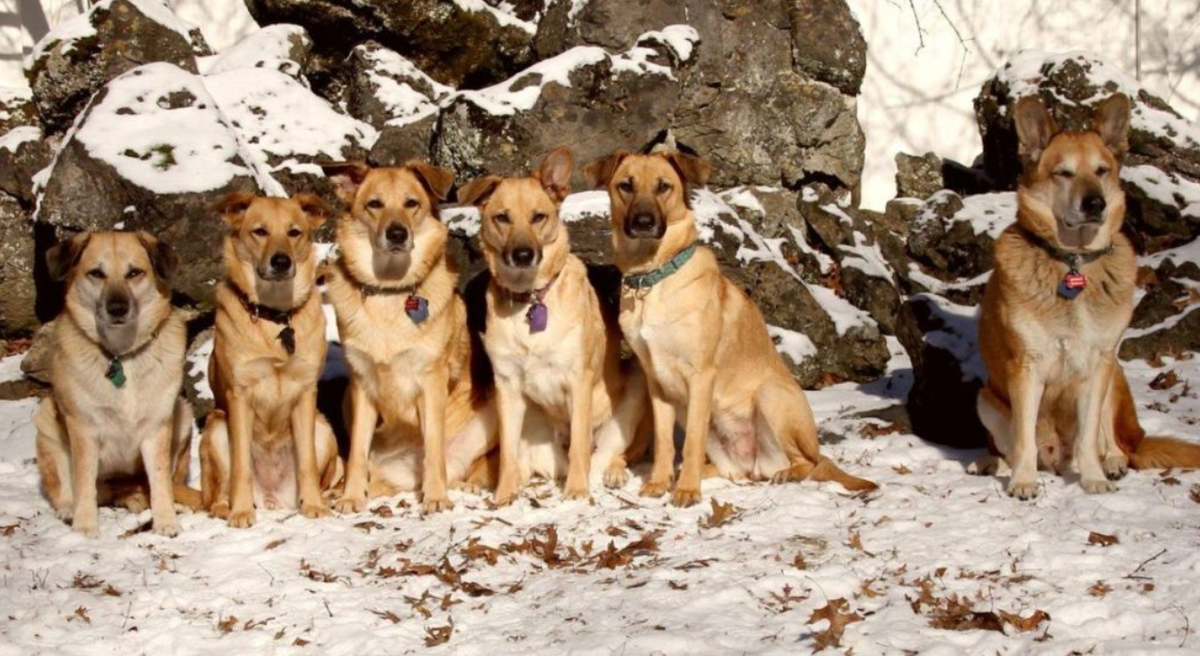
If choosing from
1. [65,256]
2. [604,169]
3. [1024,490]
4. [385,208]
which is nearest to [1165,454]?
[1024,490]

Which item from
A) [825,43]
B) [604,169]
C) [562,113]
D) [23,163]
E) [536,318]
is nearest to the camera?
[536,318]

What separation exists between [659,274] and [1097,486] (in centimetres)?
265

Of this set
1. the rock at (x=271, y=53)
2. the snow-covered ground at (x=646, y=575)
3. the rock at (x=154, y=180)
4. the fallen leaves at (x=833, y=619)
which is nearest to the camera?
the fallen leaves at (x=833, y=619)

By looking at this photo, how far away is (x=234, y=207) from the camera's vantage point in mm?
5613

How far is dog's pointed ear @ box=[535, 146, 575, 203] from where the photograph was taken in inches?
232

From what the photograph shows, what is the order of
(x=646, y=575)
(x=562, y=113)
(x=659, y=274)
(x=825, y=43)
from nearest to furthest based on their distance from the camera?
(x=646, y=575), (x=659, y=274), (x=562, y=113), (x=825, y=43)

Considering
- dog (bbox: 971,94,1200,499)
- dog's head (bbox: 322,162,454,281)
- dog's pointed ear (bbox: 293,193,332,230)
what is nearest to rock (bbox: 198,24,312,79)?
dog's pointed ear (bbox: 293,193,332,230)

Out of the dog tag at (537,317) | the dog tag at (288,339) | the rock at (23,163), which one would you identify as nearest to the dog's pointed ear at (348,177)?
the dog tag at (288,339)

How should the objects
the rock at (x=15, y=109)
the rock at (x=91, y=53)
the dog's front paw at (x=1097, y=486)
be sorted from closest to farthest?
the dog's front paw at (x=1097, y=486) → the rock at (x=91, y=53) → the rock at (x=15, y=109)

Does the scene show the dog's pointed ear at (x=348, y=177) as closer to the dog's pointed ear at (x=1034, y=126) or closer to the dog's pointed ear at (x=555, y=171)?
the dog's pointed ear at (x=555, y=171)

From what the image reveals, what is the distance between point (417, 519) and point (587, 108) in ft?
16.0

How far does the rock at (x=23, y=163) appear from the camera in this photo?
10.2m

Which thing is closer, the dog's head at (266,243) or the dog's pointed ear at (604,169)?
the dog's head at (266,243)

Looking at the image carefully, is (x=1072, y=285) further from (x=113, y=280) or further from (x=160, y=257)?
(x=113, y=280)
